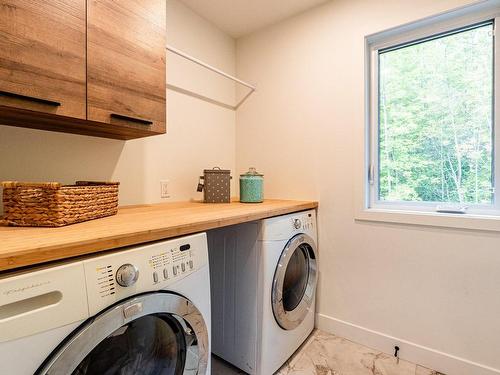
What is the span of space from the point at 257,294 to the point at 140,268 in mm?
745

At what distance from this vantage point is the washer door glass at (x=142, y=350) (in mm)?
780

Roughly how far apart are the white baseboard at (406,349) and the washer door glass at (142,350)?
1225 mm

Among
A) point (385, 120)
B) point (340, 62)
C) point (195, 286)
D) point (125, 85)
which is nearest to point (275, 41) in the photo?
point (340, 62)

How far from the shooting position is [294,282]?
68.2 inches

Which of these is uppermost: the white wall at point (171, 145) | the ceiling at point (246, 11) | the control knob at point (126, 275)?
the ceiling at point (246, 11)

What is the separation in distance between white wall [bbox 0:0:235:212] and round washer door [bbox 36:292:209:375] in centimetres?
88

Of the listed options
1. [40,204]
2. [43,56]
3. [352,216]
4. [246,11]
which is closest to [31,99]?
[43,56]

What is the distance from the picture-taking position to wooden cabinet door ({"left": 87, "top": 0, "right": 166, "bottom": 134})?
1.05 metres

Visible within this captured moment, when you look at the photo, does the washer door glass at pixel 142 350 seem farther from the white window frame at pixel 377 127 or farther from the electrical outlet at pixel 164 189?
the white window frame at pixel 377 127

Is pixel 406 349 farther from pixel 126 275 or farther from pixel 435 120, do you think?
pixel 126 275

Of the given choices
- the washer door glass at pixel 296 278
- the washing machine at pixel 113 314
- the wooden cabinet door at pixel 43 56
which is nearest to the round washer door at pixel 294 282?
the washer door glass at pixel 296 278

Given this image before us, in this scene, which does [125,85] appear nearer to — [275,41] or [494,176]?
[275,41]

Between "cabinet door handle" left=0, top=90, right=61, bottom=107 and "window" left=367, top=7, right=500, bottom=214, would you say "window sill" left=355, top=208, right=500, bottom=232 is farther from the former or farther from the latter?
"cabinet door handle" left=0, top=90, right=61, bottom=107

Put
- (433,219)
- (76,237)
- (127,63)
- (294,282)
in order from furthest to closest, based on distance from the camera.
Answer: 1. (294,282)
2. (433,219)
3. (127,63)
4. (76,237)
